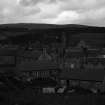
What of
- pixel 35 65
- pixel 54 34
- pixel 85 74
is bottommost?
pixel 85 74

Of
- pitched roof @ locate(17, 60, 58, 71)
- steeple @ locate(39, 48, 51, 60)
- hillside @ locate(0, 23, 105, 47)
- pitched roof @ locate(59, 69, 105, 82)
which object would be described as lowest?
pitched roof @ locate(59, 69, 105, 82)

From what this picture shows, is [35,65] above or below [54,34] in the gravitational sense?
below

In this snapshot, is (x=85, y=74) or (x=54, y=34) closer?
(x=85, y=74)

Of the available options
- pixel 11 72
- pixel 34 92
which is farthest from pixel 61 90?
pixel 11 72

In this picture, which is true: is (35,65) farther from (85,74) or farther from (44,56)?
(85,74)

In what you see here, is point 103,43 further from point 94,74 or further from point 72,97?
point 72,97

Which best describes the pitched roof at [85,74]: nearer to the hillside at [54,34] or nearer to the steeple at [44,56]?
the steeple at [44,56]

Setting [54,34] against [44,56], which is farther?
[54,34]

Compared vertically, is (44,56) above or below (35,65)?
above

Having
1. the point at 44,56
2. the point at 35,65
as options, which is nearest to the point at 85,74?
the point at 44,56

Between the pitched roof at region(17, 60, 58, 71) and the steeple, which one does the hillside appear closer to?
the steeple

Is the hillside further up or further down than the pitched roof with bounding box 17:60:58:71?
further up

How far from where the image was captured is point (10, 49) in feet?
14.3

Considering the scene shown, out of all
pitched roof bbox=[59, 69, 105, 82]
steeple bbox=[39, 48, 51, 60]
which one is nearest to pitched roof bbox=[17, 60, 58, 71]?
steeple bbox=[39, 48, 51, 60]
